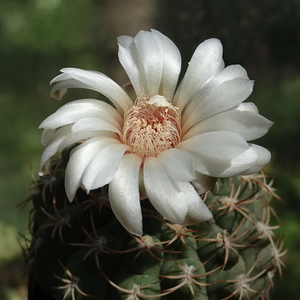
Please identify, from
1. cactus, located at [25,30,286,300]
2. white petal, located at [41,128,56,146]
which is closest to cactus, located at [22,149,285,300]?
cactus, located at [25,30,286,300]

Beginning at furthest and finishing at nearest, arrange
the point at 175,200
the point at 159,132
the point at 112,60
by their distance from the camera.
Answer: the point at 112,60, the point at 159,132, the point at 175,200

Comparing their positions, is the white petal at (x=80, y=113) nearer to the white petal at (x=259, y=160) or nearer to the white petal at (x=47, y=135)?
the white petal at (x=47, y=135)

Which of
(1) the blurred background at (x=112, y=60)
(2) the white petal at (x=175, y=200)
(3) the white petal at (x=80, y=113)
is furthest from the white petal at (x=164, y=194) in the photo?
(1) the blurred background at (x=112, y=60)

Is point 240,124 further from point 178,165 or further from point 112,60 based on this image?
point 112,60

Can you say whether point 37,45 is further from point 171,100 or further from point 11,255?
point 171,100

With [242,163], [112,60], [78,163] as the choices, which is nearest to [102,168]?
[78,163]

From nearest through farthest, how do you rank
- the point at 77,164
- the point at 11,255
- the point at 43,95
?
the point at 77,164 < the point at 11,255 < the point at 43,95

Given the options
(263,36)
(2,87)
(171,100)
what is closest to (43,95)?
(2,87)
